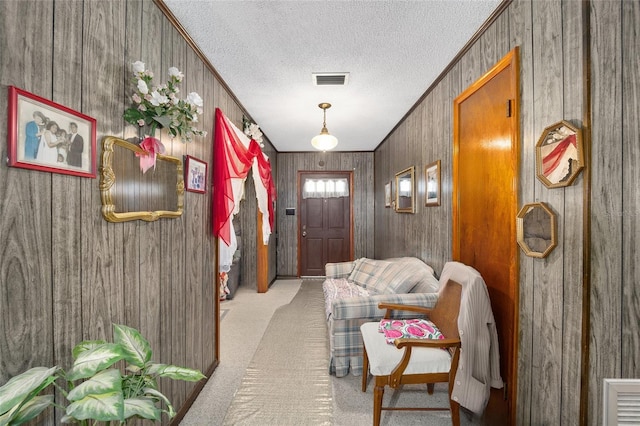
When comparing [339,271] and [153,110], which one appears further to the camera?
[339,271]

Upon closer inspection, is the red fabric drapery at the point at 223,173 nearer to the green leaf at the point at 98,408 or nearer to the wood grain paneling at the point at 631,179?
the green leaf at the point at 98,408

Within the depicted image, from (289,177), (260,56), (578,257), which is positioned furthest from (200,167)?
(289,177)

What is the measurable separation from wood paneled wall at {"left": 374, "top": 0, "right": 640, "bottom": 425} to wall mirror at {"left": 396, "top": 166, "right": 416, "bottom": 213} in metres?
1.72

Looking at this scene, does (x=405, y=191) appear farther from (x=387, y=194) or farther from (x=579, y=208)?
(x=579, y=208)

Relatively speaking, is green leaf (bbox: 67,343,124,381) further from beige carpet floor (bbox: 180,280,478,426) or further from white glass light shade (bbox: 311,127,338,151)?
white glass light shade (bbox: 311,127,338,151)

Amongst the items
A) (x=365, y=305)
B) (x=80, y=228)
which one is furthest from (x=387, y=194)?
(x=80, y=228)

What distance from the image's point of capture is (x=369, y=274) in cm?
341

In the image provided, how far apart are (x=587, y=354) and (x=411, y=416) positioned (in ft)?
3.87

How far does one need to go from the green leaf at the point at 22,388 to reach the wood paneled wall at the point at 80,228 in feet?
0.70

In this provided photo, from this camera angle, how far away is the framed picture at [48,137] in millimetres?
864

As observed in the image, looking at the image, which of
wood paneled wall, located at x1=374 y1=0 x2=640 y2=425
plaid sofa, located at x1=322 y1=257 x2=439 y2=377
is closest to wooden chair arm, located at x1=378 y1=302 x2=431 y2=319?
plaid sofa, located at x1=322 y1=257 x2=439 y2=377

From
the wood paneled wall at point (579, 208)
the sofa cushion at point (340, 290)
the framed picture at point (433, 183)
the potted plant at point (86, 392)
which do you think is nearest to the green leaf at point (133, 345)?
the potted plant at point (86, 392)

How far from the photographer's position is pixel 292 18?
1.75 meters

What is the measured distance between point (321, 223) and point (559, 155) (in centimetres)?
462
